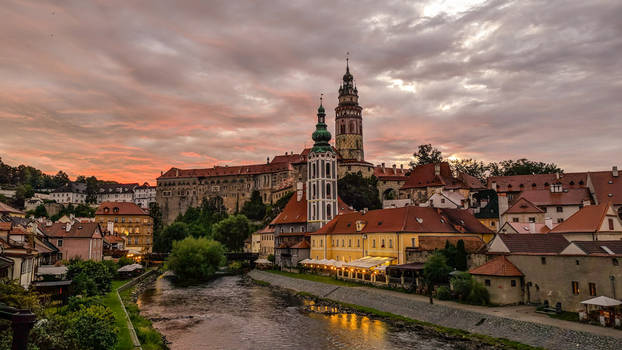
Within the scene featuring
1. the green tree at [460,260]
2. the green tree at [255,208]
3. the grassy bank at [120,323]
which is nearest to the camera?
the grassy bank at [120,323]

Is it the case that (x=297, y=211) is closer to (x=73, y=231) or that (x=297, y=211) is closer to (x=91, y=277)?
(x=73, y=231)

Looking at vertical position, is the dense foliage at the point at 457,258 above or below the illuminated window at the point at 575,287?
above

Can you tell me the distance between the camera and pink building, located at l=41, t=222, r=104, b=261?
5288 centimetres

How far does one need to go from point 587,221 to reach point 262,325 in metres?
28.3

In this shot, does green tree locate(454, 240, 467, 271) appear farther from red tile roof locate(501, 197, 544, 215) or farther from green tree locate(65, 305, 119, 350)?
green tree locate(65, 305, 119, 350)

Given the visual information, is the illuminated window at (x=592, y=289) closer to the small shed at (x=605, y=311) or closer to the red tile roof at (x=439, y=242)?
the small shed at (x=605, y=311)

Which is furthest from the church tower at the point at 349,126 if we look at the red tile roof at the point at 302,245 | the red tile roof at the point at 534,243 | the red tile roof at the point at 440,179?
the red tile roof at the point at 534,243

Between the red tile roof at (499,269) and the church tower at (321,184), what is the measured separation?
3888 cm

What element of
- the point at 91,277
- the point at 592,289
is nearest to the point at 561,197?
the point at 592,289

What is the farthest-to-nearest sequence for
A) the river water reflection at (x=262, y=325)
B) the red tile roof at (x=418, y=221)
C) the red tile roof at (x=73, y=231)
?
the red tile roof at (x=73, y=231)
the red tile roof at (x=418, y=221)
the river water reflection at (x=262, y=325)

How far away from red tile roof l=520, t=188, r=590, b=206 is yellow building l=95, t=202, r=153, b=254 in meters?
68.4

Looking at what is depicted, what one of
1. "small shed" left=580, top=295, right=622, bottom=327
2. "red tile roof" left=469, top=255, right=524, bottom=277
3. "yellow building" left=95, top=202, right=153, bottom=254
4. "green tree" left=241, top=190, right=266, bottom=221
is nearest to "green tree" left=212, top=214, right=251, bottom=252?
"yellow building" left=95, top=202, right=153, bottom=254

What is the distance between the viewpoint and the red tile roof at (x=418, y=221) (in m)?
46.5

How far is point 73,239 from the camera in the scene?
53.4 m
